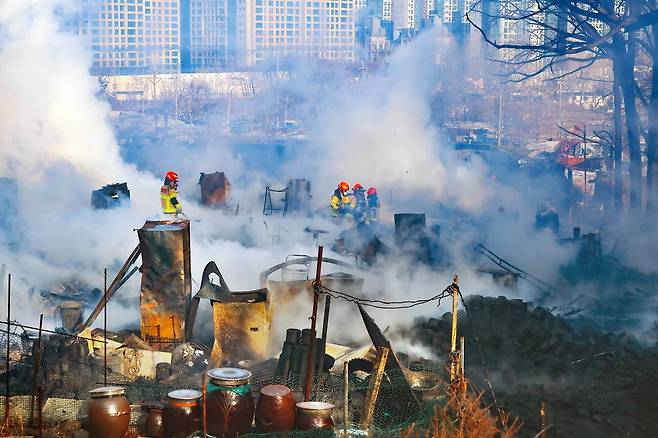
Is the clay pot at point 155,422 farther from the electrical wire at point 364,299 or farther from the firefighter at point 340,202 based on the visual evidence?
the firefighter at point 340,202

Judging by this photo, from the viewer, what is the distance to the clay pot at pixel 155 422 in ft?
30.2

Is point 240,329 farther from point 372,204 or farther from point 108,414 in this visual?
point 372,204

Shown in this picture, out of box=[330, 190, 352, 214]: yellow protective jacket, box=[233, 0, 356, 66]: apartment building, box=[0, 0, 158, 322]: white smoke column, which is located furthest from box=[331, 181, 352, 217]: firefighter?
box=[233, 0, 356, 66]: apartment building

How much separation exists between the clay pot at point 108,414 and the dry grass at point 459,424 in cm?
253

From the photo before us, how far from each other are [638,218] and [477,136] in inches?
806

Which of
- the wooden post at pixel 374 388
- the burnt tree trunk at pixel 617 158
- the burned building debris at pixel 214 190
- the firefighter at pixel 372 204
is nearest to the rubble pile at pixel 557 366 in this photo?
the wooden post at pixel 374 388

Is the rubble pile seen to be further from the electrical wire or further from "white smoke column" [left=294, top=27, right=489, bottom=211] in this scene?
"white smoke column" [left=294, top=27, right=489, bottom=211]

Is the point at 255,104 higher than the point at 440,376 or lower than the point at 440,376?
higher

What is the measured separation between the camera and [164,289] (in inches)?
509

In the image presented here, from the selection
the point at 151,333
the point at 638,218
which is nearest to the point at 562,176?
the point at 638,218

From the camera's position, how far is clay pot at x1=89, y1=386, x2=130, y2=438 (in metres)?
8.96

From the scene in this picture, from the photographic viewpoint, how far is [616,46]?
21.8 metres

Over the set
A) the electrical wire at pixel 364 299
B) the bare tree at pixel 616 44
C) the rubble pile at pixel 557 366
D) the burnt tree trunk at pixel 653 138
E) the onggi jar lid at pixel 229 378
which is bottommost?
the rubble pile at pixel 557 366

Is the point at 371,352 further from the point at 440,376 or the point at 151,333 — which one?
the point at 151,333
